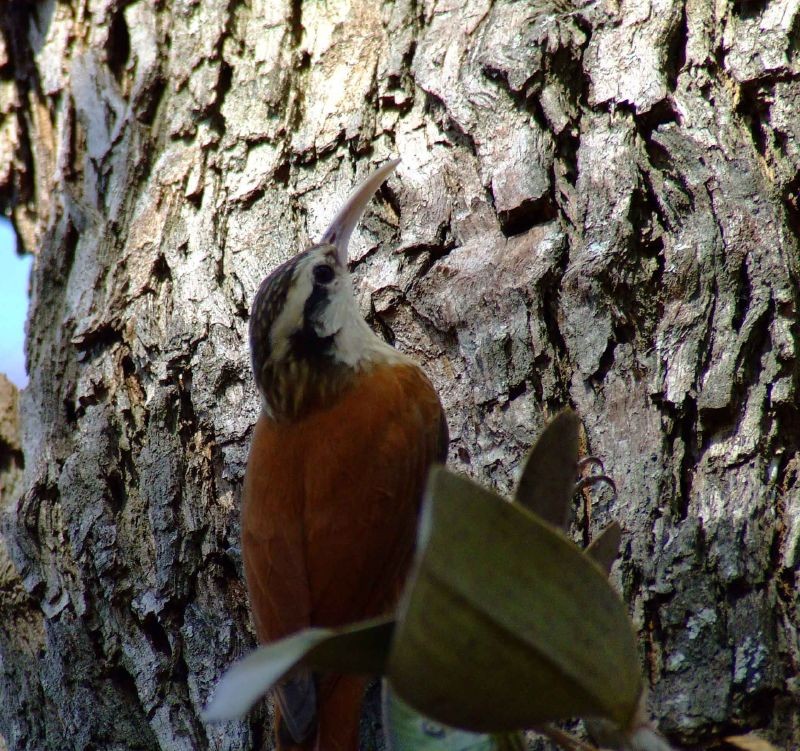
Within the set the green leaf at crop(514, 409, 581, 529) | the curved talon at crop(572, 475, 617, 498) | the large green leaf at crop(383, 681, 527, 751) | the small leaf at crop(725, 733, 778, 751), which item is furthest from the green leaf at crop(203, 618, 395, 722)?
the curved talon at crop(572, 475, 617, 498)

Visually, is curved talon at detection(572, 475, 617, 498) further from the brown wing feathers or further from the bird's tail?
the bird's tail

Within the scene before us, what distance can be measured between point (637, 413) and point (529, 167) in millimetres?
1005

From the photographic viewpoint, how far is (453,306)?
3.04 m

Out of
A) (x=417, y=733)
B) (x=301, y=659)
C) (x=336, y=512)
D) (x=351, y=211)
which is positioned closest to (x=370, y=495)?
(x=336, y=512)

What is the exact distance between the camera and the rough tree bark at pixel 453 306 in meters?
2.58

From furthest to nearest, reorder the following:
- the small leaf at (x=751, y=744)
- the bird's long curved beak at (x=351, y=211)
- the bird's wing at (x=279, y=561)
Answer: the bird's long curved beak at (x=351, y=211), the bird's wing at (x=279, y=561), the small leaf at (x=751, y=744)

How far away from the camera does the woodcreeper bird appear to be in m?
2.60

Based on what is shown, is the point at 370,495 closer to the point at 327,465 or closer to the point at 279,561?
the point at 327,465

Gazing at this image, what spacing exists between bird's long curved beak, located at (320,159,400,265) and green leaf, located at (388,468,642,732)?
2085 millimetres

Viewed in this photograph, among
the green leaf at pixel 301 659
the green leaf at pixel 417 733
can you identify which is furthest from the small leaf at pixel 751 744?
the green leaf at pixel 301 659

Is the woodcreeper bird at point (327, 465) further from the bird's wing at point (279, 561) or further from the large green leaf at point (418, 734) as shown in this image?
the large green leaf at point (418, 734)

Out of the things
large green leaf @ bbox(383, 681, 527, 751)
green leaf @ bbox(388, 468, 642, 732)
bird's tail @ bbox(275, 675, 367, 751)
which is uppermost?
green leaf @ bbox(388, 468, 642, 732)

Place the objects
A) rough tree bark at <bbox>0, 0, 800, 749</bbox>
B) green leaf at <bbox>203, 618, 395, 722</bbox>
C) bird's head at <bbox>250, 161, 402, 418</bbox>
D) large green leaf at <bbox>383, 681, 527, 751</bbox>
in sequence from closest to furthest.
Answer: green leaf at <bbox>203, 618, 395, 722</bbox> → large green leaf at <bbox>383, 681, 527, 751</bbox> → rough tree bark at <bbox>0, 0, 800, 749</bbox> → bird's head at <bbox>250, 161, 402, 418</bbox>

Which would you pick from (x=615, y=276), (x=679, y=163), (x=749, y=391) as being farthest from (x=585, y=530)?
(x=679, y=163)
